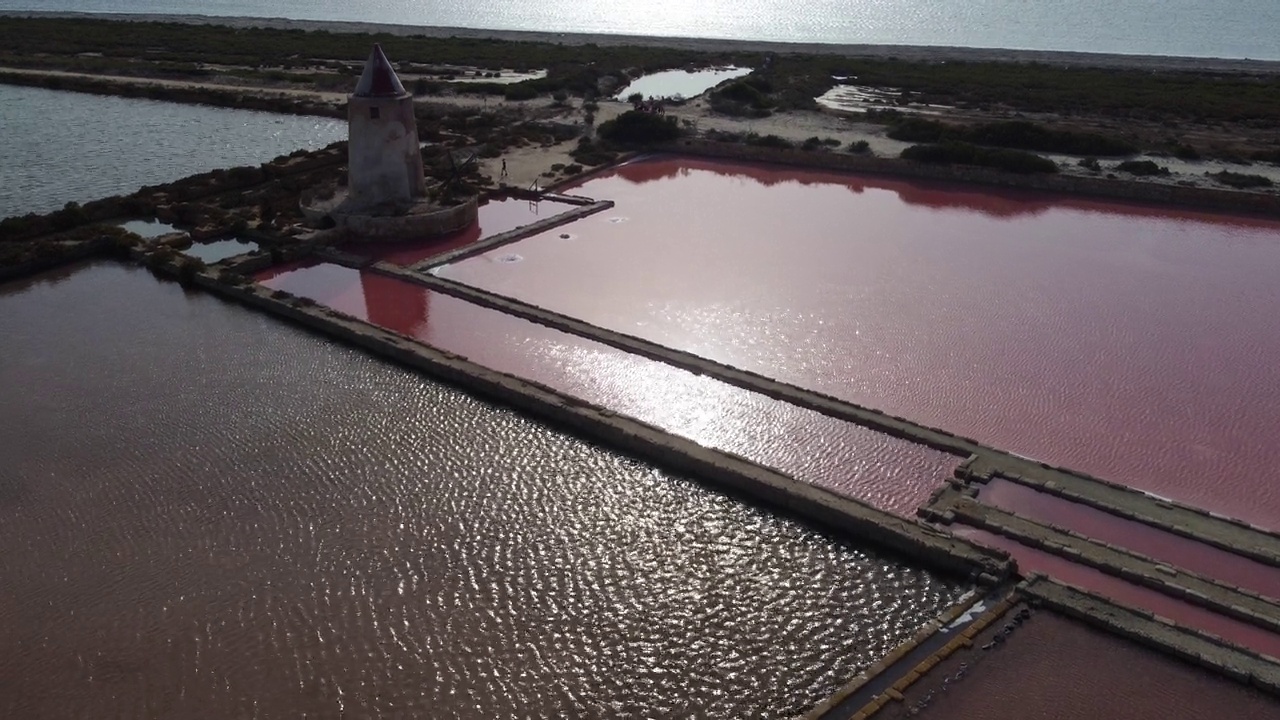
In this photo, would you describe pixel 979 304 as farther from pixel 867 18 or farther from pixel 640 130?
pixel 867 18

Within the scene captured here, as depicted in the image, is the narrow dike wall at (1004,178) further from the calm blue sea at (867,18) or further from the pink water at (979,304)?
the calm blue sea at (867,18)

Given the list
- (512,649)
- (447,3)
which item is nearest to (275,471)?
(512,649)

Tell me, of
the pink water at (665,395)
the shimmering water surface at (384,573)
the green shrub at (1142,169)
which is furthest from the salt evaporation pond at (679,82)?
the shimmering water surface at (384,573)

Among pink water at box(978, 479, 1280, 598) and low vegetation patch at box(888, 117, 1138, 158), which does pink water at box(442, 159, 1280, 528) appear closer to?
pink water at box(978, 479, 1280, 598)

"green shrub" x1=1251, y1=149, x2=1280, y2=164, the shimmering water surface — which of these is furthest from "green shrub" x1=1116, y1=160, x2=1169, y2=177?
the shimmering water surface

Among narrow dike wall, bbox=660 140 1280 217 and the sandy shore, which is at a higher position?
the sandy shore

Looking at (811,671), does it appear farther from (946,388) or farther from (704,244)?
(704,244)

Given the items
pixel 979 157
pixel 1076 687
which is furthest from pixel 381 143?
pixel 1076 687
